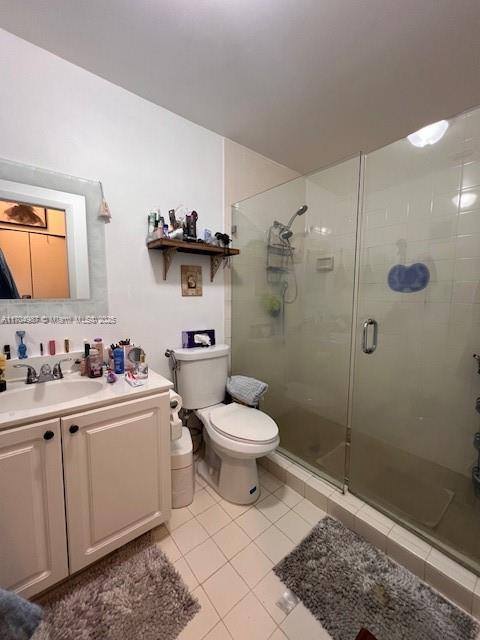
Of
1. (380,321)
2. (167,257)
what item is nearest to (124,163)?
(167,257)

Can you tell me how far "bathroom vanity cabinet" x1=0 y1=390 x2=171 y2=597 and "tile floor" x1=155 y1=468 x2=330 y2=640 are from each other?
0.23 m

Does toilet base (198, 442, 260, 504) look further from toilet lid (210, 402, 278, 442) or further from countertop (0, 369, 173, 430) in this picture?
countertop (0, 369, 173, 430)

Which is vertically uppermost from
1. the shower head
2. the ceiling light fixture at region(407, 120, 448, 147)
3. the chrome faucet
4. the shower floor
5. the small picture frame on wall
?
the ceiling light fixture at region(407, 120, 448, 147)

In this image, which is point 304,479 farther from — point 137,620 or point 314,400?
point 137,620

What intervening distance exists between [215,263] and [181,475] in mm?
1359

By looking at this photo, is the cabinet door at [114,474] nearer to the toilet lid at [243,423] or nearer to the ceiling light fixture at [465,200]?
the toilet lid at [243,423]

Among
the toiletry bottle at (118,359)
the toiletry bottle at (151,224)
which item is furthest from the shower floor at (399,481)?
the toiletry bottle at (151,224)

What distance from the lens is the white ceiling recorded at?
1060mm

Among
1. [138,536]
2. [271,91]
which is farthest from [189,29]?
[138,536]

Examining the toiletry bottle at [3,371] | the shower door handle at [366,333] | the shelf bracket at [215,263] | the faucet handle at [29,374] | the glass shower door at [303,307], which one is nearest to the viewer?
the toiletry bottle at [3,371]

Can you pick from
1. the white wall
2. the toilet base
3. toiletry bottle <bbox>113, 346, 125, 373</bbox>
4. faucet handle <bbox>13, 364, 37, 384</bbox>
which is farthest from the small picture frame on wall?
the toilet base

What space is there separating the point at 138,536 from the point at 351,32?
97.9 inches

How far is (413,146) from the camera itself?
1.59 meters

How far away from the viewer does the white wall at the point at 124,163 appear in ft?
4.00
